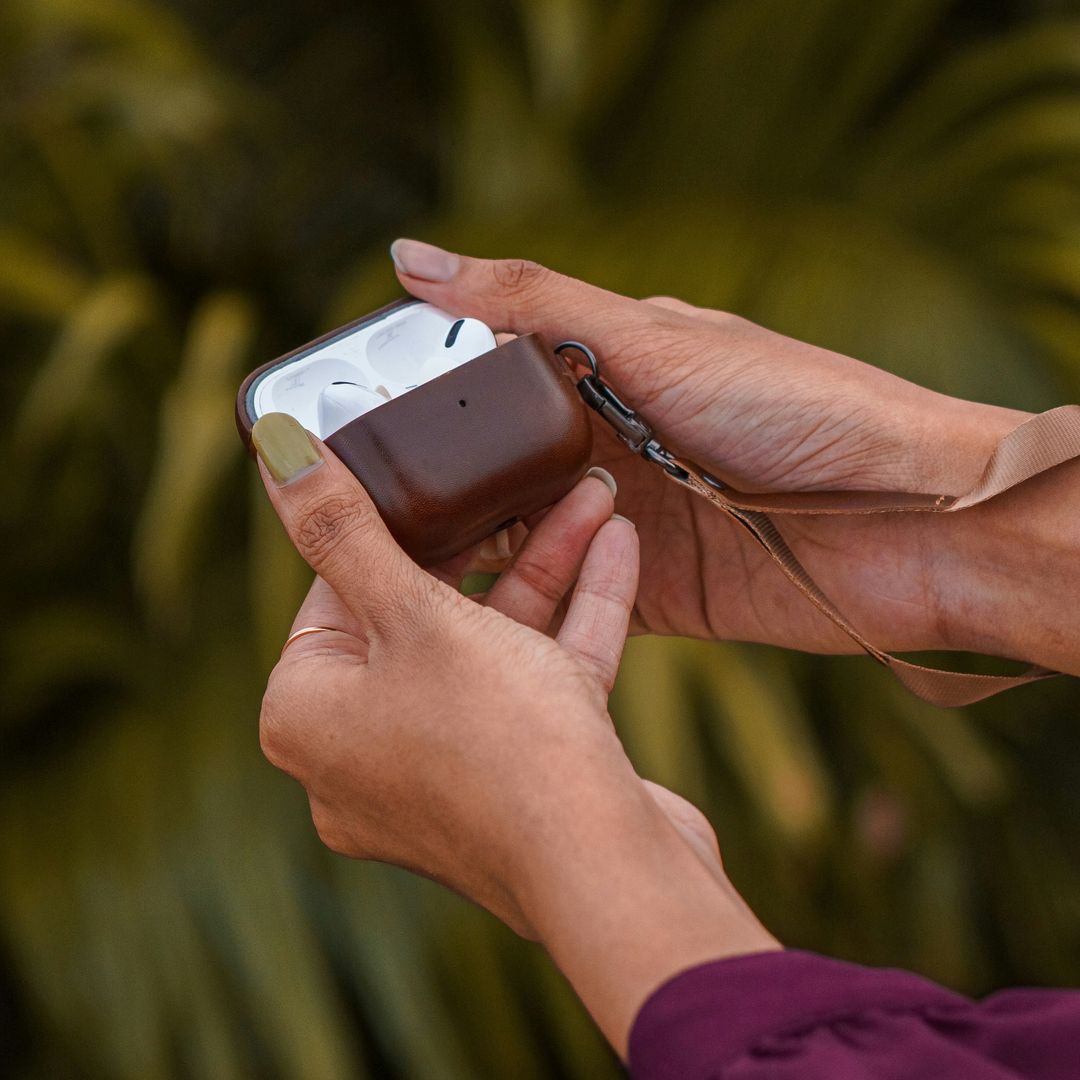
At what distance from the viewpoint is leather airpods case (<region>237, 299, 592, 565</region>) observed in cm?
43

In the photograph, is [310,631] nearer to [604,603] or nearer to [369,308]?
[604,603]

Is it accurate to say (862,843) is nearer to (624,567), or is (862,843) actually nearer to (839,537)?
(839,537)

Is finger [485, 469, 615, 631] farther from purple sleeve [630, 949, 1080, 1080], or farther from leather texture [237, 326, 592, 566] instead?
purple sleeve [630, 949, 1080, 1080]

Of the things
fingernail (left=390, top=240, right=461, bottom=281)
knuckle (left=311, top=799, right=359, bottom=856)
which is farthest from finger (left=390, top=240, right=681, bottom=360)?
knuckle (left=311, top=799, right=359, bottom=856)

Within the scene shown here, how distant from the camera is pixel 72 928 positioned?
791mm

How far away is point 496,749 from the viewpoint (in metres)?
0.35

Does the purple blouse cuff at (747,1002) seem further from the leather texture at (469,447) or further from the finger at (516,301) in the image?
the finger at (516,301)

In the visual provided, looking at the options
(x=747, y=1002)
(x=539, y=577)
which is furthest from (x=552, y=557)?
(x=747, y=1002)

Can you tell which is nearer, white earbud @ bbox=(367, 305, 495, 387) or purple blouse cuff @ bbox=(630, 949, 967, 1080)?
purple blouse cuff @ bbox=(630, 949, 967, 1080)

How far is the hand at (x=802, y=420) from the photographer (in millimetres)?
522

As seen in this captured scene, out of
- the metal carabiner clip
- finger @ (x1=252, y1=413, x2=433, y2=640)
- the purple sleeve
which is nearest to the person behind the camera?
the purple sleeve

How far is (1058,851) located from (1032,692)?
165 mm

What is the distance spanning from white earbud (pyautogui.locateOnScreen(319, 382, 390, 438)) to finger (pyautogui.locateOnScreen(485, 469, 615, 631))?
86 mm

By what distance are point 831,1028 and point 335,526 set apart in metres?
0.23
